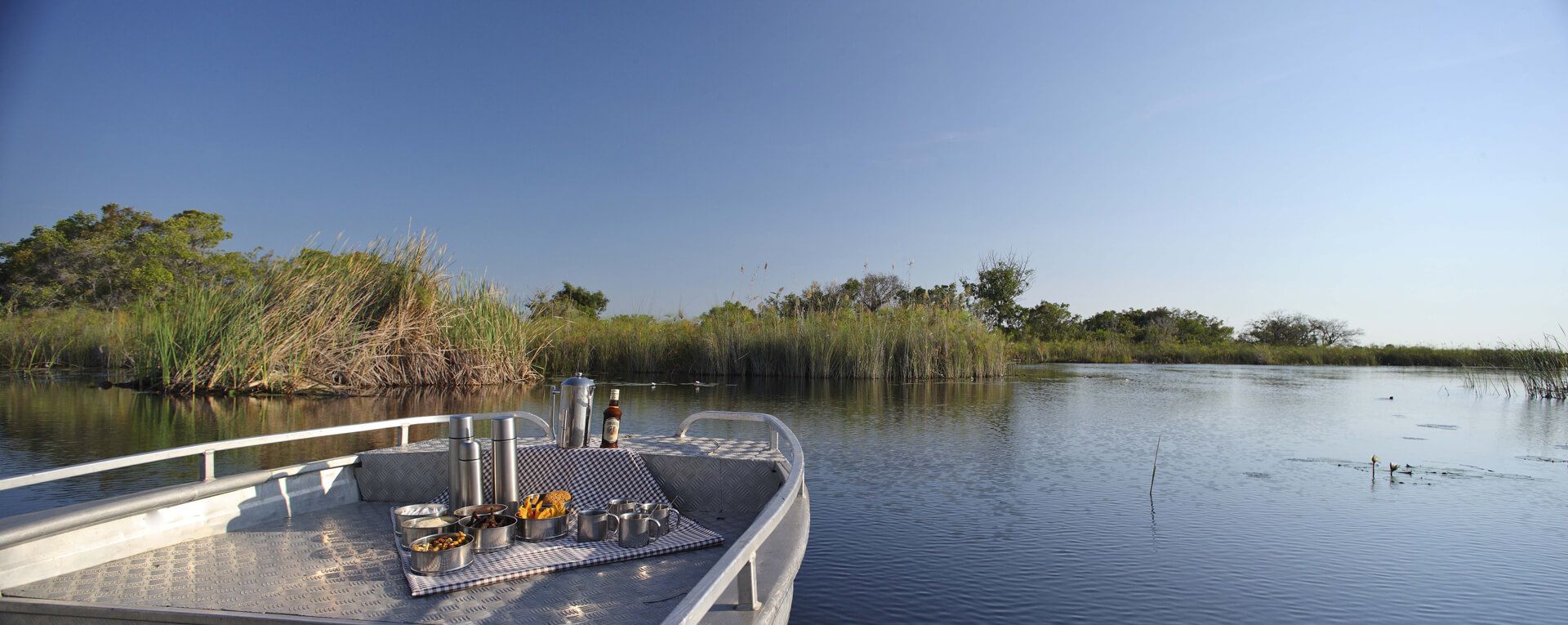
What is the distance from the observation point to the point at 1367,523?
494cm

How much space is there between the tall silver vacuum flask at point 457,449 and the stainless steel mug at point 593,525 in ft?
1.90

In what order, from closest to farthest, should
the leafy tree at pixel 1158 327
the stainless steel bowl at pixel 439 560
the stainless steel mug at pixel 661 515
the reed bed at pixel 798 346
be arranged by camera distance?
the stainless steel bowl at pixel 439 560
the stainless steel mug at pixel 661 515
the reed bed at pixel 798 346
the leafy tree at pixel 1158 327

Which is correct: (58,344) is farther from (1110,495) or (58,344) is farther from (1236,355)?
(1236,355)

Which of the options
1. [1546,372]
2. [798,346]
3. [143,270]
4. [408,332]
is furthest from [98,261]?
[1546,372]

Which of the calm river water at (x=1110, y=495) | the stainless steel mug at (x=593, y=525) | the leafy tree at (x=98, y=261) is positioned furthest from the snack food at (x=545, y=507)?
the leafy tree at (x=98, y=261)

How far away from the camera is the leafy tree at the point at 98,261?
32.9 m

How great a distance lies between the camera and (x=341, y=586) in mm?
2660

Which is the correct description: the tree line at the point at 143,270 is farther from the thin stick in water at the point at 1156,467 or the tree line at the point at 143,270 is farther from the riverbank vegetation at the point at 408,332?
the thin stick in water at the point at 1156,467

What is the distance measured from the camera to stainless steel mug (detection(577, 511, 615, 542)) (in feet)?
10.4

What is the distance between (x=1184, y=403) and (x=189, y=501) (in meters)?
12.7

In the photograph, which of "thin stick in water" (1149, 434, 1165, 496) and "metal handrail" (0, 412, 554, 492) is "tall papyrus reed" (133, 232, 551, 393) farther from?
"thin stick in water" (1149, 434, 1165, 496)

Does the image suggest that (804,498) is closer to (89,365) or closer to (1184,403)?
(1184,403)

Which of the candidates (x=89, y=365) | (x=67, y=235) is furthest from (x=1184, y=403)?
(x=67, y=235)

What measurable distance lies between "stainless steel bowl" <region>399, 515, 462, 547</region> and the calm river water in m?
1.39
